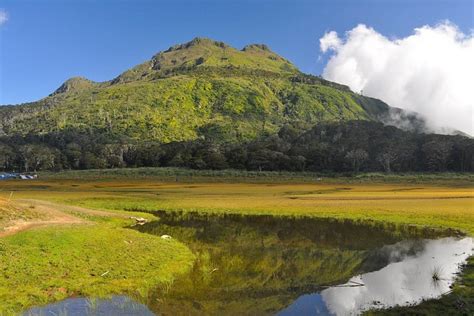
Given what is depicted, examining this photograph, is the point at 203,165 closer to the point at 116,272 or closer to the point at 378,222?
the point at 378,222

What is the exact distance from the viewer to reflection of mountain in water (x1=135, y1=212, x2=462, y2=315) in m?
23.8

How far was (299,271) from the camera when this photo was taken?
30188mm

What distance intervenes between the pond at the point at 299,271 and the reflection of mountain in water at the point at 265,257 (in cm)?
6

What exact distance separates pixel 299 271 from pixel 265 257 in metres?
4.73

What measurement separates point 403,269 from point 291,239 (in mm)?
13669

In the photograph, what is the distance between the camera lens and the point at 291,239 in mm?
42656

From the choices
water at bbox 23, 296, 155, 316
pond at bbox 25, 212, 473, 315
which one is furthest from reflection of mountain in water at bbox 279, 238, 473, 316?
water at bbox 23, 296, 155, 316

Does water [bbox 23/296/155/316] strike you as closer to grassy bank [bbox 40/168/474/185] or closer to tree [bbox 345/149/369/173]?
grassy bank [bbox 40/168/474/185]

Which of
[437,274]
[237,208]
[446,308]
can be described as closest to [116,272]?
[446,308]

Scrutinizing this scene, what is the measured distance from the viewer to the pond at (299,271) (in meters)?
22.7

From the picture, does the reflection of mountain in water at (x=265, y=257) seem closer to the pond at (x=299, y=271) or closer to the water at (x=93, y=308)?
the pond at (x=299, y=271)

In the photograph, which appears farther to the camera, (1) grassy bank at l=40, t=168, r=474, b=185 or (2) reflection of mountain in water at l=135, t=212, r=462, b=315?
(1) grassy bank at l=40, t=168, r=474, b=185

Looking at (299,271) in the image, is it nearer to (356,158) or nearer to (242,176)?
(242,176)

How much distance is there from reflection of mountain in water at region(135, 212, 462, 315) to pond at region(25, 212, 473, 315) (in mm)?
62
